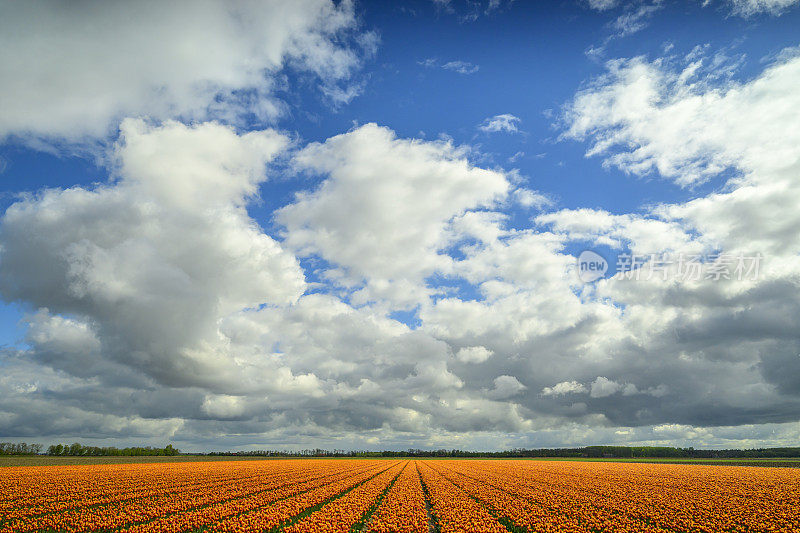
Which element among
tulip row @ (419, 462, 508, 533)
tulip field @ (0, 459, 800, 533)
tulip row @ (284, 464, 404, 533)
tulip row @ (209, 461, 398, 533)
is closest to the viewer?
tulip row @ (284, 464, 404, 533)

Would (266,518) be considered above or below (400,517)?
above

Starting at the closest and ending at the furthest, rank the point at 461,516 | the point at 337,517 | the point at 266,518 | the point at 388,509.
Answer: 1. the point at 266,518
2. the point at 337,517
3. the point at 461,516
4. the point at 388,509

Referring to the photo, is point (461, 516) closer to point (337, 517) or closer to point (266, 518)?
point (337, 517)

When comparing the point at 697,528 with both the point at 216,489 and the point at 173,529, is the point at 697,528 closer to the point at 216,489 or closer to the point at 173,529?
the point at 173,529

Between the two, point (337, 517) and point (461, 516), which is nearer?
point (337, 517)

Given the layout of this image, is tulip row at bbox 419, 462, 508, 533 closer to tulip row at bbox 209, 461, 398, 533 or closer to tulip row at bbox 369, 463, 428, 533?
tulip row at bbox 369, 463, 428, 533

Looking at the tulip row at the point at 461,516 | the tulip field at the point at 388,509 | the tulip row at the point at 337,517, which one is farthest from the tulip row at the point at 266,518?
the tulip row at the point at 461,516

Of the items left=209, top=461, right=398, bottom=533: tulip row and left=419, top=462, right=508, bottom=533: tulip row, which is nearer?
left=209, top=461, right=398, bottom=533: tulip row

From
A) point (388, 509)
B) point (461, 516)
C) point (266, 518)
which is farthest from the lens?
point (388, 509)

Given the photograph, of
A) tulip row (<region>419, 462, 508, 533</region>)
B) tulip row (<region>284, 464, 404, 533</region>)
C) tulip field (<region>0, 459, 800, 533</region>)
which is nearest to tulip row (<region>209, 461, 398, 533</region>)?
tulip field (<region>0, 459, 800, 533</region>)

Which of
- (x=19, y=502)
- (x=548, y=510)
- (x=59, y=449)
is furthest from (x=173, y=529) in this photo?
(x=59, y=449)

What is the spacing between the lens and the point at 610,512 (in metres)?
28.7

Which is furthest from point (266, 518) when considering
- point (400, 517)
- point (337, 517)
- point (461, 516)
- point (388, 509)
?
point (461, 516)

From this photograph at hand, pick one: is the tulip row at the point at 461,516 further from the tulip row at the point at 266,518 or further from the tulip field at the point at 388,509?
the tulip row at the point at 266,518
